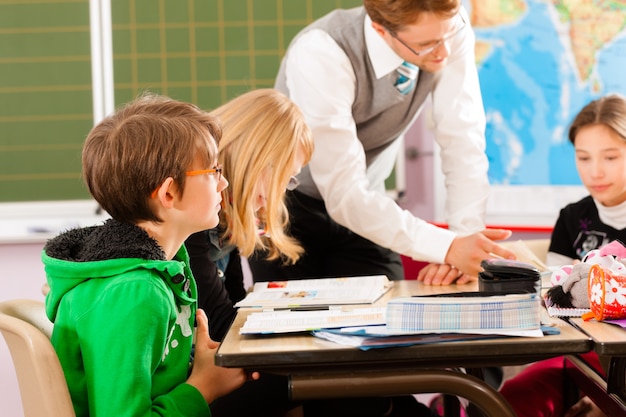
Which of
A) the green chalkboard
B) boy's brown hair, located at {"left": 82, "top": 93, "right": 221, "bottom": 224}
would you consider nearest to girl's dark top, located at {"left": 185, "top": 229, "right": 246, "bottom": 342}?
boy's brown hair, located at {"left": 82, "top": 93, "right": 221, "bottom": 224}

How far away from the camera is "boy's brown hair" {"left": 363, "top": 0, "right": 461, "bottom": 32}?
6.07 feet

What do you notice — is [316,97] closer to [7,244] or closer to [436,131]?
[436,131]

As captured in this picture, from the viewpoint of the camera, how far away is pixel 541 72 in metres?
3.07

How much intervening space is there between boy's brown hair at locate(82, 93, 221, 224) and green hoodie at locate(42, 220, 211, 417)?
4cm

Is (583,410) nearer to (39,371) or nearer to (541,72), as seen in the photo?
(39,371)

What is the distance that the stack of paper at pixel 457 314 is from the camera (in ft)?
3.87

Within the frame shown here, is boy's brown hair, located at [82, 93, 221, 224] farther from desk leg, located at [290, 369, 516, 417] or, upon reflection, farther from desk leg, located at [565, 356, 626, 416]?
desk leg, located at [565, 356, 626, 416]

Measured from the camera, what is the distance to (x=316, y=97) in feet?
6.72

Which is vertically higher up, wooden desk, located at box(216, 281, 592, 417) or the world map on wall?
the world map on wall

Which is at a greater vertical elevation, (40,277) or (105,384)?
(105,384)

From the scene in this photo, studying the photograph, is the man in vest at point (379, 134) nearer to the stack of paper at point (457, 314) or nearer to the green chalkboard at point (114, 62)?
the stack of paper at point (457, 314)

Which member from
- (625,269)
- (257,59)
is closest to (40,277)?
(257,59)

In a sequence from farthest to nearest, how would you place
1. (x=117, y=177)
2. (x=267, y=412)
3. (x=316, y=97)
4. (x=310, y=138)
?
(x=316, y=97)
(x=310, y=138)
(x=267, y=412)
(x=117, y=177)

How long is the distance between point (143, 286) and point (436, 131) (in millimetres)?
1274
